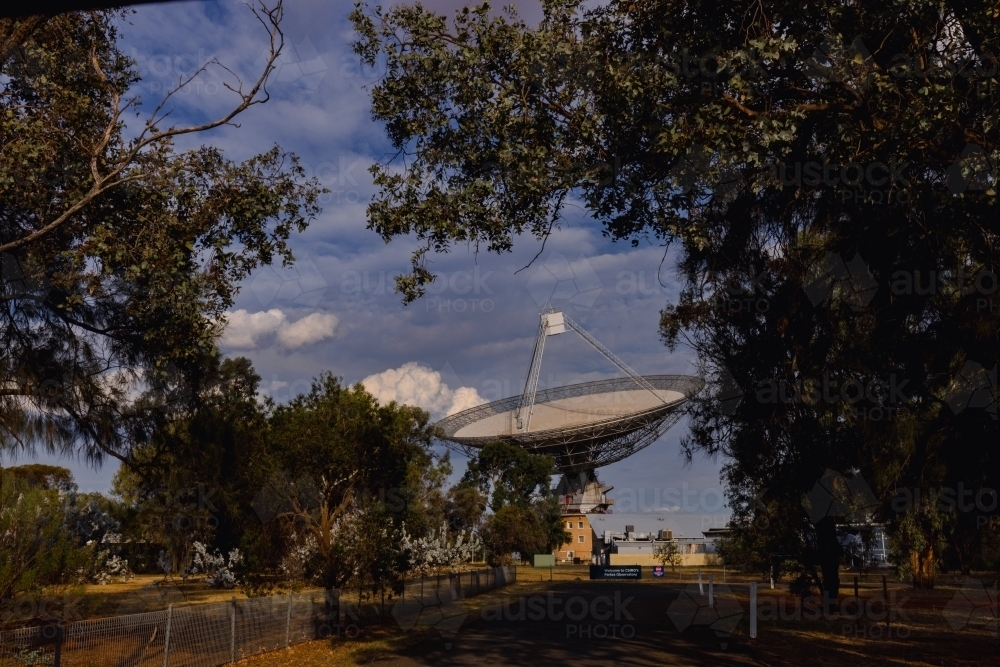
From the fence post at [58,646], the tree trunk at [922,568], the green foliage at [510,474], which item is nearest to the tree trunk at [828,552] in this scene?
the fence post at [58,646]

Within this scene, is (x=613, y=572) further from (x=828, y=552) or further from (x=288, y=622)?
(x=288, y=622)

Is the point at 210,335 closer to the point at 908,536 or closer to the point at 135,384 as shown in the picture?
the point at 135,384

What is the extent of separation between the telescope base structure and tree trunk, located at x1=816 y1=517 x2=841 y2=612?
27676 millimetres

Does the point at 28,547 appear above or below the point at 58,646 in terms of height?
above

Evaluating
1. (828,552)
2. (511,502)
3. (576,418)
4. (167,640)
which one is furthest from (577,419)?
(167,640)

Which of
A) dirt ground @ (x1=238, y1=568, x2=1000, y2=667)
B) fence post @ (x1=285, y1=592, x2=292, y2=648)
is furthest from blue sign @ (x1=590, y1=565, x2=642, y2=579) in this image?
fence post @ (x1=285, y1=592, x2=292, y2=648)

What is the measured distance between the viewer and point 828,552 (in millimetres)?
23516

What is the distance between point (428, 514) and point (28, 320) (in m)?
43.1

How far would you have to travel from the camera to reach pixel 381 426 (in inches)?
955

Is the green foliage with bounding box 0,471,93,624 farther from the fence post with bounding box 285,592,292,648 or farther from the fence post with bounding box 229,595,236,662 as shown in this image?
the fence post with bounding box 285,592,292,648

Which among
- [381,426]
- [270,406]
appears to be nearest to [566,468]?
[270,406]

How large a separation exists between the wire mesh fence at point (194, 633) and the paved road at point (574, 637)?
2.45 metres

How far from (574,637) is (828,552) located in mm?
8750

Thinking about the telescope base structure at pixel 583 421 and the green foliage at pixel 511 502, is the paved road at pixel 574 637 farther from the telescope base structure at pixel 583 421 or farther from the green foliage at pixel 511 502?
the green foliage at pixel 511 502
